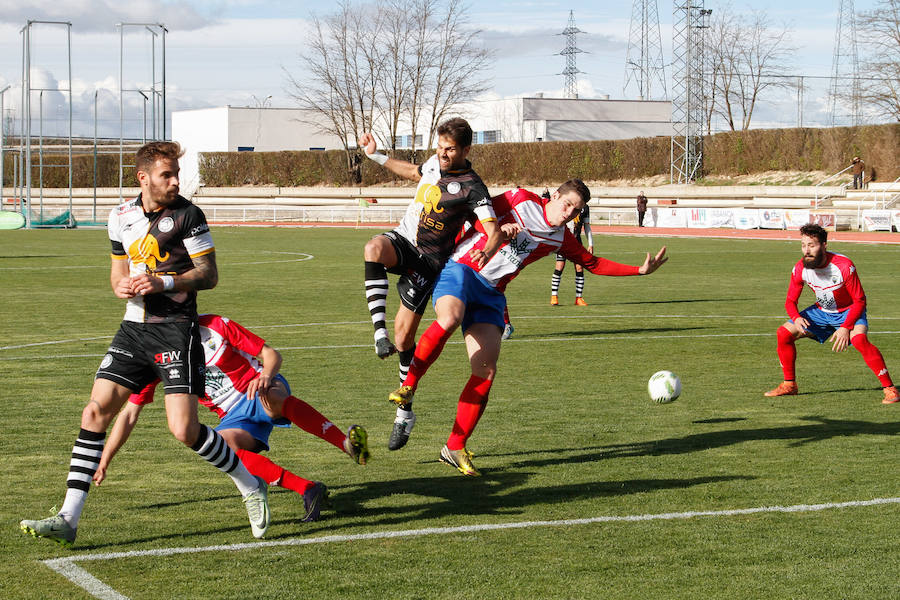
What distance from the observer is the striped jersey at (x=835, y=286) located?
10734 mm

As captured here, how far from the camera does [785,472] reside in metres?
7.73

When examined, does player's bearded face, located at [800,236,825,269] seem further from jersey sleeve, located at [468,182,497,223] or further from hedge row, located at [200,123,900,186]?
hedge row, located at [200,123,900,186]

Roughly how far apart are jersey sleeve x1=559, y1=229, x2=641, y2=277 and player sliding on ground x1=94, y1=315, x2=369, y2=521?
266cm

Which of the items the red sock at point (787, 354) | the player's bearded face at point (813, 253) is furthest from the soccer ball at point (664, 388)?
the player's bearded face at point (813, 253)

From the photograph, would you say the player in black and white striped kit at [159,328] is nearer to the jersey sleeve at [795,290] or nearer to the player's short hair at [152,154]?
the player's short hair at [152,154]

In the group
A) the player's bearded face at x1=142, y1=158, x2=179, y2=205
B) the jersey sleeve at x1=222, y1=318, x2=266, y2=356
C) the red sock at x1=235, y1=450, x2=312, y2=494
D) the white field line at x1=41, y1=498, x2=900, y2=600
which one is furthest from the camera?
the red sock at x1=235, y1=450, x2=312, y2=494

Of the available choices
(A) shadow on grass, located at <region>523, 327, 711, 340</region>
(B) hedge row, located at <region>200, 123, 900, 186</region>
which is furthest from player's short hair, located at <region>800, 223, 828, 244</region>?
(B) hedge row, located at <region>200, 123, 900, 186</region>

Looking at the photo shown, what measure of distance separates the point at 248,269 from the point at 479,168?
48835mm

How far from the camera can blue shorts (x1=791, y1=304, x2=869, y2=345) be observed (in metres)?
11.0

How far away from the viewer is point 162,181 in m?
5.78

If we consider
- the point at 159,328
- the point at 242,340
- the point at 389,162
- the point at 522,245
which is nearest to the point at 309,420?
the point at 242,340

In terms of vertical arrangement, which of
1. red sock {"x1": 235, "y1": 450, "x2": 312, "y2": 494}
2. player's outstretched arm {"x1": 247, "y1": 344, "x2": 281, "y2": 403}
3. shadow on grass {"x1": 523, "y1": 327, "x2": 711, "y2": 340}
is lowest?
shadow on grass {"x1": 523, "y1": 327, "x2": 711, "y2": 340}

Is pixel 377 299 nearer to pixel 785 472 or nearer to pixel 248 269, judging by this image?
pixel 785 472

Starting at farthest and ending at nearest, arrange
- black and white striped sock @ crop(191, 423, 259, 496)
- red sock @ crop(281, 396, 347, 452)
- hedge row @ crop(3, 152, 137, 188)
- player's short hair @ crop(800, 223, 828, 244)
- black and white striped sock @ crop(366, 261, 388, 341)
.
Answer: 1. hedge row @ crop(3, 152, 137, 188)
2. player's short hair @ crop(800, 223, 828, 244)
3. black and white striped sock @ crop(366, 261, 388, 341)
4. red sock @ crop(281, 396, 347, 452)
5. black and white striped sock @ crop(191, 423, 259, 496)
